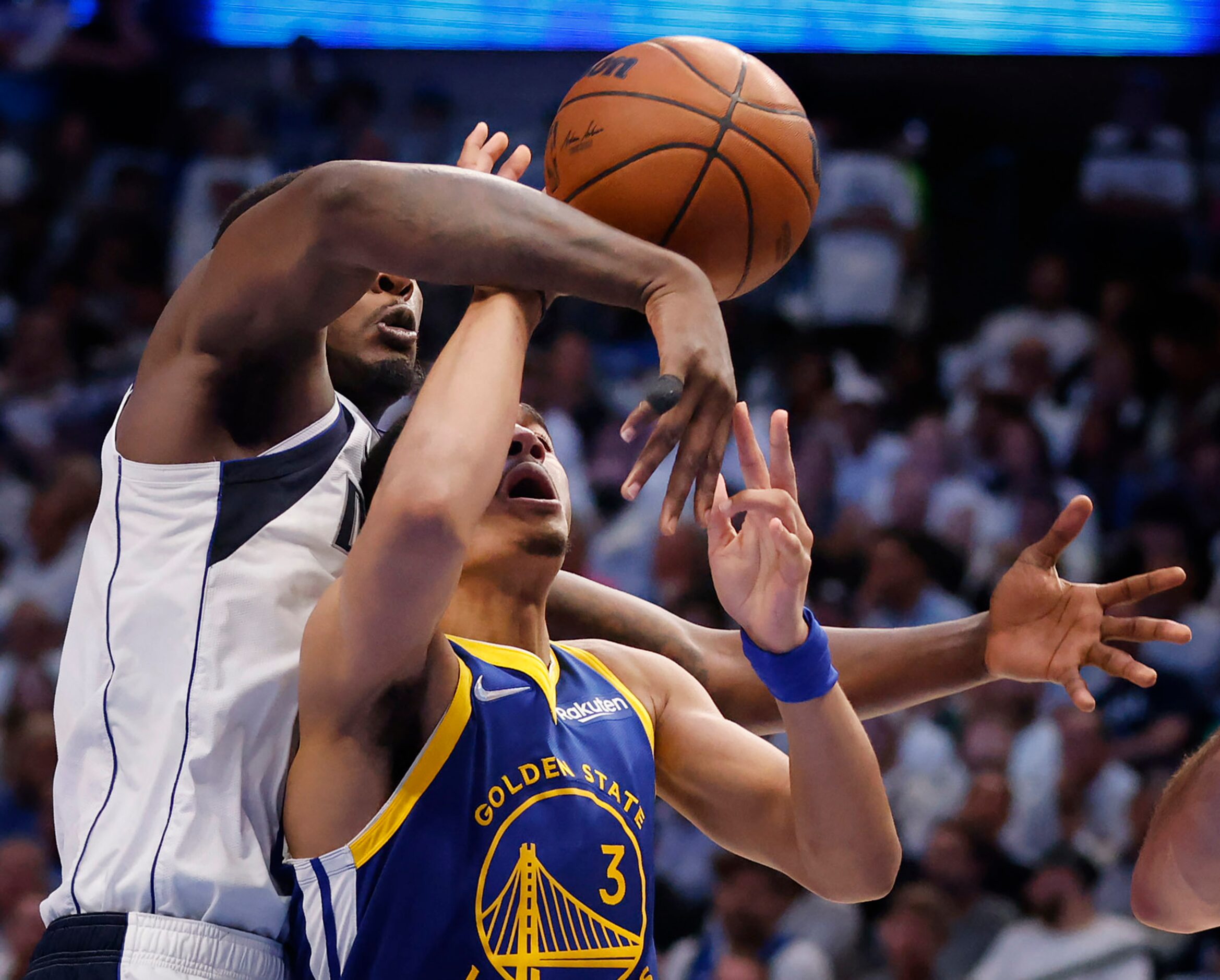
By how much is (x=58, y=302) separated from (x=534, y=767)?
6844 mm

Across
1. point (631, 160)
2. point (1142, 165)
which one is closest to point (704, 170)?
point (631, 160)

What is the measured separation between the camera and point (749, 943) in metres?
5.68

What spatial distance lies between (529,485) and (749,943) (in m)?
3.35

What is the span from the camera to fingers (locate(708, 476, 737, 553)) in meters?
2.53

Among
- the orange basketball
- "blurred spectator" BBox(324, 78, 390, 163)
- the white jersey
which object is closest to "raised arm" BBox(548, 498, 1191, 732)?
the orange basketball

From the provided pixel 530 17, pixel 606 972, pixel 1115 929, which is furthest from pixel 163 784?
pixel 530 17

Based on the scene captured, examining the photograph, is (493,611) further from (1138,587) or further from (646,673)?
(1138,587)

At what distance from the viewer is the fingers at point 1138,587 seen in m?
2.90

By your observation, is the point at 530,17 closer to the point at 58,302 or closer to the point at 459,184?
the point at 58,302

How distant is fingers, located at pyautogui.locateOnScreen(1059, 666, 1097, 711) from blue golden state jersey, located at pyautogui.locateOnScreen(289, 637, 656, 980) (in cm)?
87

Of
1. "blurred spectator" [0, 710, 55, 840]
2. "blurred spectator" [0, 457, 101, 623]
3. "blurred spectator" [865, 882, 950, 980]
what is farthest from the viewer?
"blurred spectator" [0, 457, 101, 623]

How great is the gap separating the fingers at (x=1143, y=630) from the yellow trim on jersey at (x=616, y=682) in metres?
0.99

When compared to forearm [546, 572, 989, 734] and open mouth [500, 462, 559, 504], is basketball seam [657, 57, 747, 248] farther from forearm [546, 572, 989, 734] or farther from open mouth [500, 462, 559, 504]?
forearm [546, 572, 989, 734]

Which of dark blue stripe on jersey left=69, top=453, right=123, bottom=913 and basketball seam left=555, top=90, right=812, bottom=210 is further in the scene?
basketball seam left=555, top=90, right=812, bottom=210
